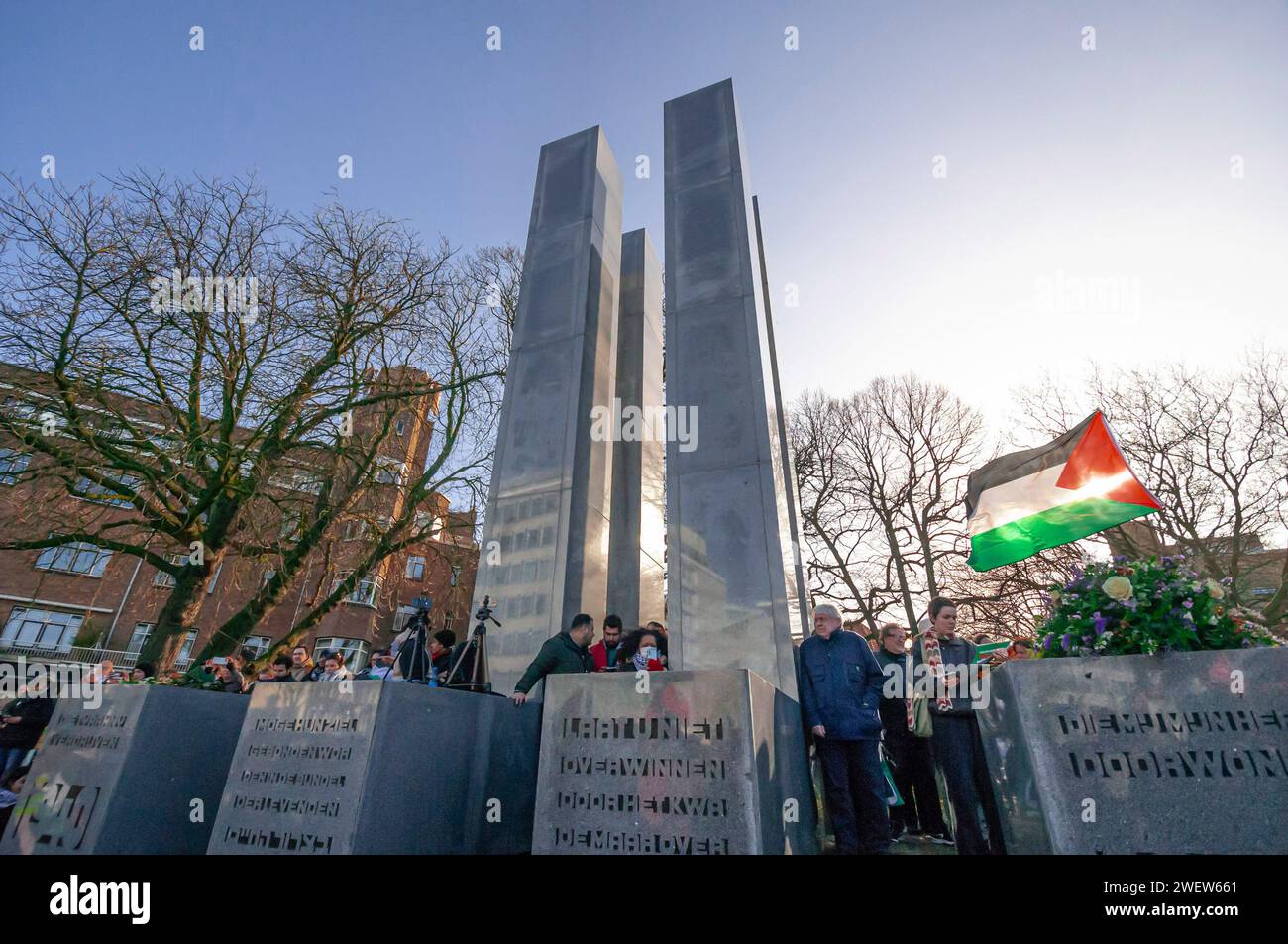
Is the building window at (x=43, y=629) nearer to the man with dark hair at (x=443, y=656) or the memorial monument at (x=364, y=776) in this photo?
the man with dark hair at (x=443, y=656)

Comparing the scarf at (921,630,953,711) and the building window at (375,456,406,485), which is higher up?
the building window at (375,456,406,485)

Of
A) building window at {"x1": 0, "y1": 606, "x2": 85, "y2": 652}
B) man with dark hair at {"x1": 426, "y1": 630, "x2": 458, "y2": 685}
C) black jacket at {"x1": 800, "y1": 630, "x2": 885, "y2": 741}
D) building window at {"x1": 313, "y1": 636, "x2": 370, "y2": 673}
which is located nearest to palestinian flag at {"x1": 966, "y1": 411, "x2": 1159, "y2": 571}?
black jacket at {"x1": 800, "y1": 630, "x2": 885, "y2": 741}

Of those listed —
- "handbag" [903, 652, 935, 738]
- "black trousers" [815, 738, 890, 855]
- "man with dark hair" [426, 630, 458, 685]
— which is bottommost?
"black trousers" [815, 738, 890, 855]

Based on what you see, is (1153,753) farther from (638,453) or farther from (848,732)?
(638,453)

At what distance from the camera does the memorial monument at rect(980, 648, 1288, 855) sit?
338 centimetres

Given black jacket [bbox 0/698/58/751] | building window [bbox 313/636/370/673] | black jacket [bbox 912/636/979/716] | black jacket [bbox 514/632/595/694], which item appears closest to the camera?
black jacket [bbox 912/636/979/716]

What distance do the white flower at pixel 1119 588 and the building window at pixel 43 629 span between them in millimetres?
38639


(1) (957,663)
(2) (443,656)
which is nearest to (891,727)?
(1) (957,663)

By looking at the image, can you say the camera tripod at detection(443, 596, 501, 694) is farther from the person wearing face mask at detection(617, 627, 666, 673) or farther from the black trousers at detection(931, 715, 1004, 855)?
the black trousers at detection(931, 715, 1004, 855)

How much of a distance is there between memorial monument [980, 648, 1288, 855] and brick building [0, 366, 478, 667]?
7021mm

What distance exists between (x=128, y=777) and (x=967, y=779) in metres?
7.33

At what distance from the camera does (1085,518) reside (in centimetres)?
685

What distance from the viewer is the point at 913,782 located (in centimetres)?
620
